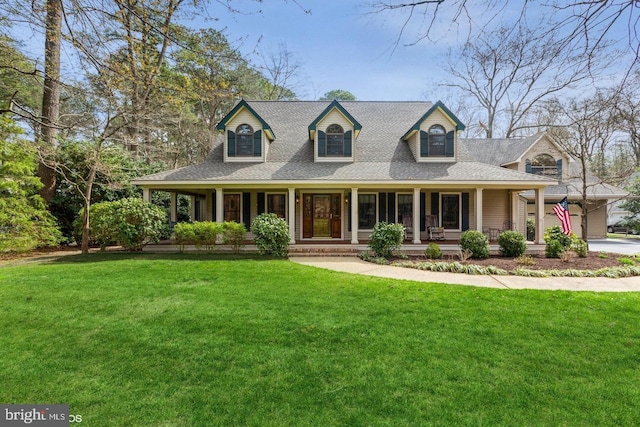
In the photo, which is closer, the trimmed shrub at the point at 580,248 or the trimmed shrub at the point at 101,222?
the trimmed shrub at the point at 101,222

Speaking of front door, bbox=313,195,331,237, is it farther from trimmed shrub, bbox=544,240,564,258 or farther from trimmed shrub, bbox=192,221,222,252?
trimmed shrub, bbox=544,240,564,258

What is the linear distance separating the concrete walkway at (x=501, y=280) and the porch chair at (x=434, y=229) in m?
5.02

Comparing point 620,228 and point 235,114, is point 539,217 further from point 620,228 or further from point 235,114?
point 620,228

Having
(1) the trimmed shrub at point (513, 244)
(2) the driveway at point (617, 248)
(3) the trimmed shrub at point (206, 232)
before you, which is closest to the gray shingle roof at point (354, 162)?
(3) the trimmed shrub at point (206, 232)

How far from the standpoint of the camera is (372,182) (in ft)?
37.6

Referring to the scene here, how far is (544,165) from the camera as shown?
1773 centimetres

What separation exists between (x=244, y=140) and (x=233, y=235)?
4.84 m

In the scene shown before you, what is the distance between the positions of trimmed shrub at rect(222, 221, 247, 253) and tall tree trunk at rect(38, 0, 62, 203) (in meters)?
5.35

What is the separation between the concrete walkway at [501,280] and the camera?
22.0 ft

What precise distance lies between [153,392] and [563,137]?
58.0 ft

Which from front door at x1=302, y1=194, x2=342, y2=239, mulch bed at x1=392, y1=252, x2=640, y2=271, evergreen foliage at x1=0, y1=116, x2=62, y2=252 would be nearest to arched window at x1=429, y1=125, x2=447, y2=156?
front door at x1=302, y1=194, x2=342, y2=239

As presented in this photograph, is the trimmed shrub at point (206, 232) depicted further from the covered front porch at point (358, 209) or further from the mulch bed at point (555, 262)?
A: the mulch bed at point (555, 262)

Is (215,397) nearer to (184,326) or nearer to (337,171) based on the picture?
(184,326)

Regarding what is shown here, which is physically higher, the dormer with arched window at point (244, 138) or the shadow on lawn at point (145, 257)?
the dormer with arched window at point (244, 138)
